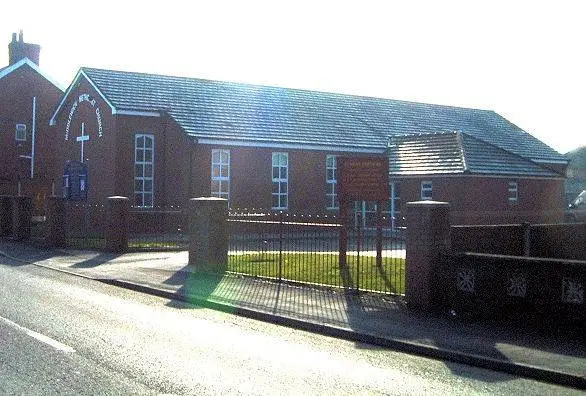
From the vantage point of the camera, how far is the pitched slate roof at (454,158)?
111 feet

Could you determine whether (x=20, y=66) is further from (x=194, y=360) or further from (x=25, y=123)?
(x=194, y=360)

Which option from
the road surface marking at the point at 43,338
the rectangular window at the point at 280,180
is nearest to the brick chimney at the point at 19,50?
the rectangular window at the point at 280,180

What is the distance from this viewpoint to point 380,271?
669 inches

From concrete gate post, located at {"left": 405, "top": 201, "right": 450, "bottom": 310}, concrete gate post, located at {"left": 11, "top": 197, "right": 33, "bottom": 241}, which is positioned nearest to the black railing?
concrete gate post, located at {"left": 405, "top": 201, "right": 450, "bottom": 310}

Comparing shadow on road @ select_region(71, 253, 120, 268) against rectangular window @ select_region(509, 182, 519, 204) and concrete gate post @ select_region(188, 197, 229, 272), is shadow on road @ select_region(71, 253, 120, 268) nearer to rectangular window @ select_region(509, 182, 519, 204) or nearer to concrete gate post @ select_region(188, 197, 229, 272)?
concrete gate post @ select_region(188, 197, 229, 272)

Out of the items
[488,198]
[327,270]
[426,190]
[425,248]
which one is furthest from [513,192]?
[425,248]

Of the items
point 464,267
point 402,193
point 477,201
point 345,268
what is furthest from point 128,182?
point 464,267

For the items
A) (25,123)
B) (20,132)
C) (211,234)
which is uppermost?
(25,123)

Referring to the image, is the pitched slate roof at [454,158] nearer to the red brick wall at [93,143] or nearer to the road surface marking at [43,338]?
the red brick wall at [93,143]

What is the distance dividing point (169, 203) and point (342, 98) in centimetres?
1408

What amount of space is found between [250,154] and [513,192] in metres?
→ 12.6

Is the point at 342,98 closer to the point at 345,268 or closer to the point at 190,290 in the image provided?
the point at 345,268

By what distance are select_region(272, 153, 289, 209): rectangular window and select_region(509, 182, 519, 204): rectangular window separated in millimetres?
10485

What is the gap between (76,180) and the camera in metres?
34.0
